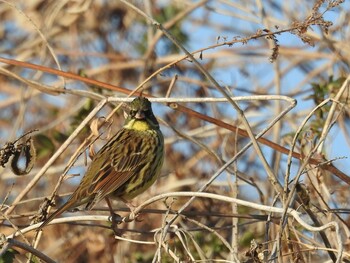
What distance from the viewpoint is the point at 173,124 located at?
6363 mm

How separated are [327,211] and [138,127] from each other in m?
→ 1.34

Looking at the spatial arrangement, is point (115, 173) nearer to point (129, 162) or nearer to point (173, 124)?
point (129, 162)

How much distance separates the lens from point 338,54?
18.7 ft

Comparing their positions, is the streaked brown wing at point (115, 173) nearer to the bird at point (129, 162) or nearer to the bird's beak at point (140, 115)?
the bird at point (129, 162)

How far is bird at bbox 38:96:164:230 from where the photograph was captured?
4.34 metres

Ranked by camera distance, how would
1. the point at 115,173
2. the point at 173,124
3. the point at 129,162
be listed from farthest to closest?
the point at 173,124, the point at 129,162, the point at 115,173

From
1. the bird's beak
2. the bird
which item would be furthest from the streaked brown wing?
the bird's beak

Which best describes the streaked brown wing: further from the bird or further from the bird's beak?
the bird's beak

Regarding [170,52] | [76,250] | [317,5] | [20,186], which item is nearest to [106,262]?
[76,250]

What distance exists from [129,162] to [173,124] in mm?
1819

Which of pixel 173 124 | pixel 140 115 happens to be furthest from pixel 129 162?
pixel 173 124

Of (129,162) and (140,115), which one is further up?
(140,115)

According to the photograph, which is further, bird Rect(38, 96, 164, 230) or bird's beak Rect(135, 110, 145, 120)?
bird's beak Rect(135, 110, 145, 120)

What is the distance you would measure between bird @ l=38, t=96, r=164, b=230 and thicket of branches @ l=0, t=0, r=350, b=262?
95 millimetres
